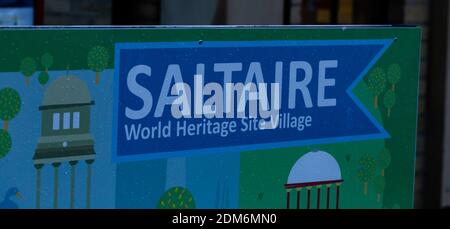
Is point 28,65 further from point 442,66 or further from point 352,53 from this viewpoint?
point 442,66

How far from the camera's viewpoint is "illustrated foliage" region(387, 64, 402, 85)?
12.3ft

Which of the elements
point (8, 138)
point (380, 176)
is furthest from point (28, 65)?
point (380, 176)

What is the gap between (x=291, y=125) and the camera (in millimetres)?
3449

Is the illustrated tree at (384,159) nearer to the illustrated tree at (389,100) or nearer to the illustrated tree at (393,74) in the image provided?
the illustrated tree at (389,100)

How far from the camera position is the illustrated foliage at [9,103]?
2.82 m

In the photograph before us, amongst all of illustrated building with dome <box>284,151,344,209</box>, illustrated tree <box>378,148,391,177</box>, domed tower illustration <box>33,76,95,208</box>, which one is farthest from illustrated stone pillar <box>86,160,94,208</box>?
illustrated tree <box>378,148,391,177</box>

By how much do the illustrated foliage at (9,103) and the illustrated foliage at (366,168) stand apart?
1442 millimetres

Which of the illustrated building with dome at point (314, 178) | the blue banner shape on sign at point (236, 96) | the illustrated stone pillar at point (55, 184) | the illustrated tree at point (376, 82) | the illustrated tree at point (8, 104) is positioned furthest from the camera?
the illustrated tree at point (376, 82)

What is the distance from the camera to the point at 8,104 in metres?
2.83

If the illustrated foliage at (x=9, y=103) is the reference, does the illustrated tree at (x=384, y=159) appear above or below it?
below

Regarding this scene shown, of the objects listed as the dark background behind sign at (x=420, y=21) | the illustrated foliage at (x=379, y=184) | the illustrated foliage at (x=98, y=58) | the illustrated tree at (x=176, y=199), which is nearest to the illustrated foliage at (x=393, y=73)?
the illustrated foliage at (x=379, y=184)

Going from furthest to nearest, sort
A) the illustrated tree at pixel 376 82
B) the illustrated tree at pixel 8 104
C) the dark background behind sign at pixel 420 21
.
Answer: the dark background behind sign at pixel 420 21 < the illustrated tree at pixel 376 82 < the illustrated tree at pixel 8 104

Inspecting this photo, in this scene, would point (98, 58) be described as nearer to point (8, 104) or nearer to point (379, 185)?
point (8, 104)

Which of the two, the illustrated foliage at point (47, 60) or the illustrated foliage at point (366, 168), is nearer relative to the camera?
the illustrated foliage at point (47, 60)
